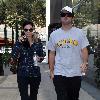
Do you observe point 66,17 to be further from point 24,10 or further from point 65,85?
point 24,10

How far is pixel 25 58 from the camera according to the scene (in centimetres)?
755

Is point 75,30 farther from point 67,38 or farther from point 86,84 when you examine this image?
point 86,84

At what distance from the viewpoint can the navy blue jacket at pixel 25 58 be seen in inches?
296

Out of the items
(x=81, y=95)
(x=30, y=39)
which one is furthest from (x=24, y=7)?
(x=30, y=39)

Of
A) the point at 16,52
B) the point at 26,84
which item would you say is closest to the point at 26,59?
the point at 16,52

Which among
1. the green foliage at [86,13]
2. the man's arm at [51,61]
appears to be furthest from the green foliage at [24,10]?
the man's arm at [51,61]

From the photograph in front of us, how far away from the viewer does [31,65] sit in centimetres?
756

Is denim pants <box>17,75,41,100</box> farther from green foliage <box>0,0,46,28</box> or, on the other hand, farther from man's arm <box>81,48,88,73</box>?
green foliage <box>0,0,46,28</box>

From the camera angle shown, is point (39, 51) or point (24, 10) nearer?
point (39, 51)

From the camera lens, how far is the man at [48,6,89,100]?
6.62 meters

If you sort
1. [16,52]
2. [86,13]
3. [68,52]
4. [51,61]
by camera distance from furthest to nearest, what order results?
[86,13], [16,52], [51,61], [68,52]

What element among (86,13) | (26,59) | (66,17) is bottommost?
(26,59)

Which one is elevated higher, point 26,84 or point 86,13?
point 86,13

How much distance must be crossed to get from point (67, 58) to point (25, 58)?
1118 millimetres
